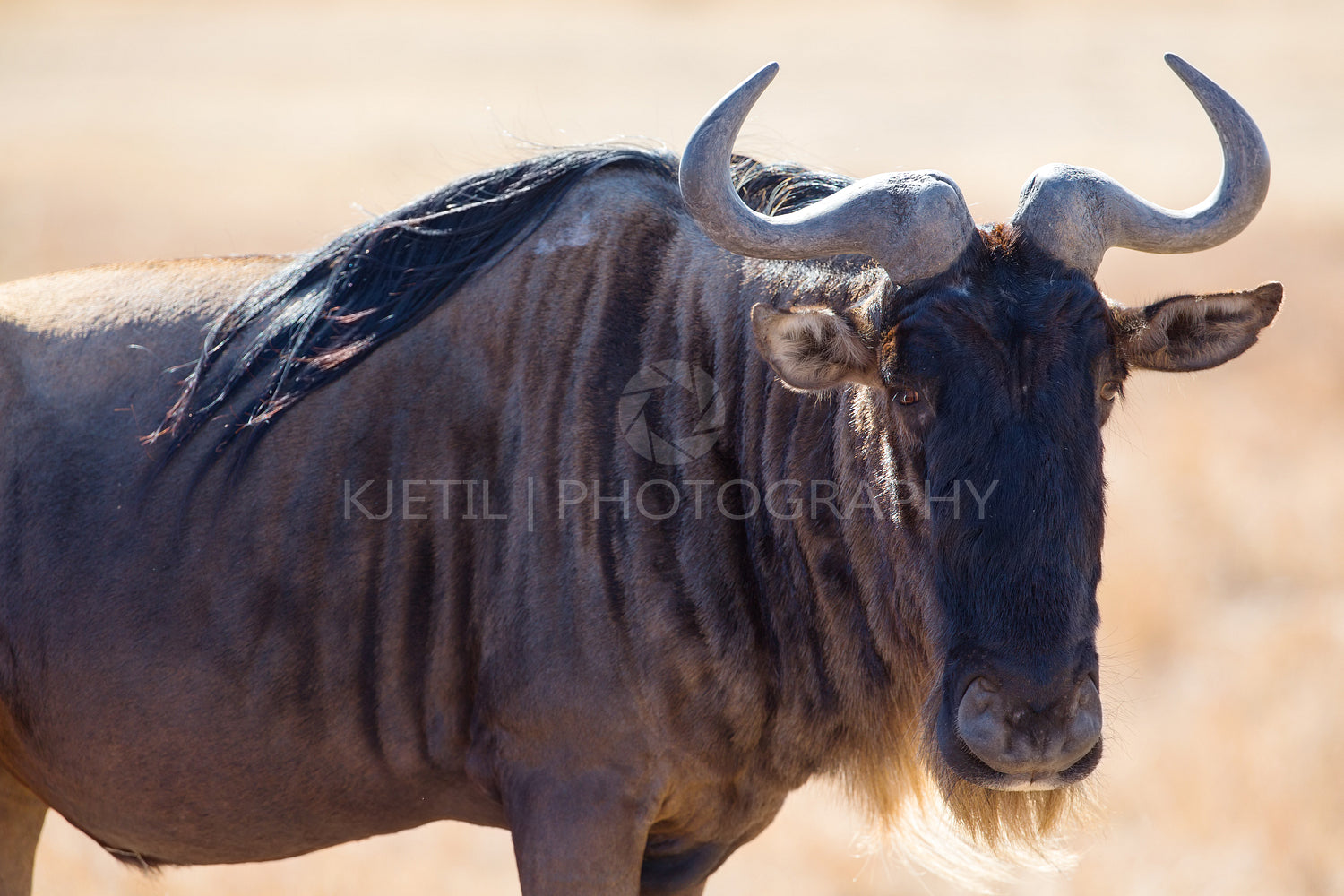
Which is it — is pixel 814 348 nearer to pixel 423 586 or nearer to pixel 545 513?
pixel 545 513

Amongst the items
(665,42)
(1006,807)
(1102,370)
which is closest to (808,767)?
(1006,807)

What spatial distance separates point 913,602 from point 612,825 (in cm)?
98

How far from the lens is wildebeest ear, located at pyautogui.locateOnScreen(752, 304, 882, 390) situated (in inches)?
118

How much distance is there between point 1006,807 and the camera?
11.1 feet

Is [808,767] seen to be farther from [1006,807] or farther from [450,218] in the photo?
[450,218]

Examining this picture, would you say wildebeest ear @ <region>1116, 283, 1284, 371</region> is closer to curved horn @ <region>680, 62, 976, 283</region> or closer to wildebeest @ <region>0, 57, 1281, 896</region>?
wildebeest @ <region>0, 57, 1281, 896</region>

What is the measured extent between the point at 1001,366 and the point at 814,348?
46 cm

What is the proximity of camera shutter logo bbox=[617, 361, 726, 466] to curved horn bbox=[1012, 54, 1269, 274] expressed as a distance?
951 millimetres

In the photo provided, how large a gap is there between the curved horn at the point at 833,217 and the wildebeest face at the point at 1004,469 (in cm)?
10

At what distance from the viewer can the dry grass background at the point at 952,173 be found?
19.9ft

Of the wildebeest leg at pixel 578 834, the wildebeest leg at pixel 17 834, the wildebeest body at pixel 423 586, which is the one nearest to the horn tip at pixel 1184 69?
the wildebeest body at pixel 423 586

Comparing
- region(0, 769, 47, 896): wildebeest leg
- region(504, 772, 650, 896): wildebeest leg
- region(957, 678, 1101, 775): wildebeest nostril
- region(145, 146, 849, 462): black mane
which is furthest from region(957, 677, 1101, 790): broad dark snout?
region(0, 769, 47, 896): wildebeest leg

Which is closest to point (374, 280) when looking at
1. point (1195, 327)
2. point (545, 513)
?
point (545, 513)

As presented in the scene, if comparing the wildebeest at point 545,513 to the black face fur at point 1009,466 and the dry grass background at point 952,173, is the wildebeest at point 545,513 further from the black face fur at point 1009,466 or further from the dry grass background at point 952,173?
the dry grass background at point 952,173
